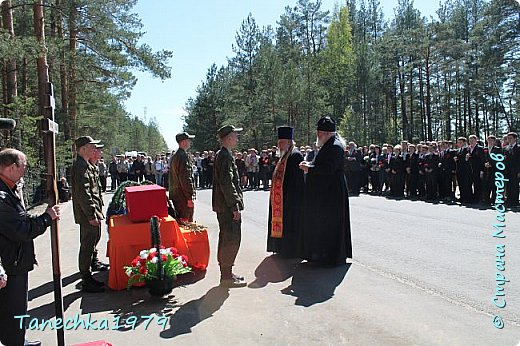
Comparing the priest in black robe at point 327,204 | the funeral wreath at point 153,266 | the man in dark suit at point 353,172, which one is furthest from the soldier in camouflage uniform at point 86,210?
the man in dark suit at point 353,172

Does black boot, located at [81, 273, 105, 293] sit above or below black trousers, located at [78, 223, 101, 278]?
below

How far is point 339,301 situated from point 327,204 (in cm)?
174

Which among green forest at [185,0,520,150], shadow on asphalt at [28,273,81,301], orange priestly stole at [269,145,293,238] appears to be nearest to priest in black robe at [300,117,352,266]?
orange priestly stole at [269,145,293,238]

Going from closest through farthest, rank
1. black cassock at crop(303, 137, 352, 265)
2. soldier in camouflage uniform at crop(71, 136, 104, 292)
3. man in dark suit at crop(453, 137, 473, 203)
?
soldier in camouflage uniform at crop(71, 136, 104, 292)
black cassock at crop(303, 137, 352, 265)
man in dark suit at crop(453, 137, 473, 203)

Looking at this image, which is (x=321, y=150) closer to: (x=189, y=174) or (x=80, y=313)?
(x=189, y=174)

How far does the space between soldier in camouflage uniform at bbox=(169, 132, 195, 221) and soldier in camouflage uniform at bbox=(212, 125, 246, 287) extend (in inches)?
67.5

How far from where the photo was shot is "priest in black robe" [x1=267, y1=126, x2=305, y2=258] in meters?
7.08

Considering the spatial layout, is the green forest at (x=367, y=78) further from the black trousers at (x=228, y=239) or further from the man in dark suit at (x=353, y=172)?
the black trousers at (x=228, y=239)

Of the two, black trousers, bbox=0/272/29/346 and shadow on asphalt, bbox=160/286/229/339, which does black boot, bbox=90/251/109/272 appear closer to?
shadow on asphalt, bbox=160/286/229/339

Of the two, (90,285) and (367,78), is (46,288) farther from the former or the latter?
(367,78)

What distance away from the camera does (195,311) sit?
16.6ft

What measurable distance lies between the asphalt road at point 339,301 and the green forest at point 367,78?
28.0 metres

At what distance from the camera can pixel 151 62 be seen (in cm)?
2192

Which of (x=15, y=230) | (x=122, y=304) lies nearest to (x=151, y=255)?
(x=122, y=304)
